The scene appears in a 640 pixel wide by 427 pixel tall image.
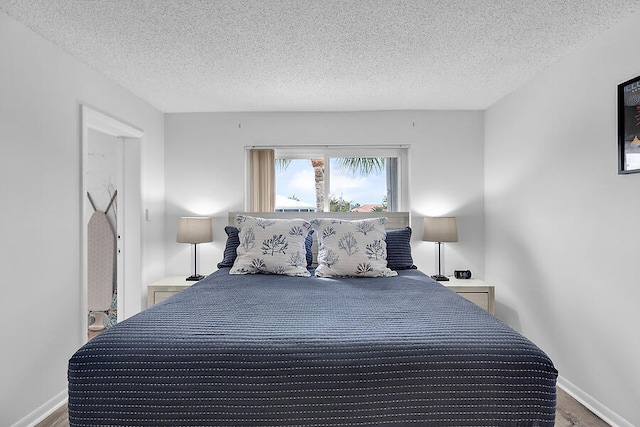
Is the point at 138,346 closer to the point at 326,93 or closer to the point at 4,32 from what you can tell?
the point at 4,32

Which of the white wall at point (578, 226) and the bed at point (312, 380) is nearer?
the bed at point (312, 380)

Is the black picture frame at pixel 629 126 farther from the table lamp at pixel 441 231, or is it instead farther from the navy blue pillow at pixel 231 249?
the navy blue pillow at pixel 231 249

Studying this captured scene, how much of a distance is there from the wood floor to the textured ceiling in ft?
7.57

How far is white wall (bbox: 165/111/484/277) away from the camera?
401cm

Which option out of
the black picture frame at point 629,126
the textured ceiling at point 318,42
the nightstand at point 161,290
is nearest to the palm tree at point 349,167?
the textured ceiling at point 318,42

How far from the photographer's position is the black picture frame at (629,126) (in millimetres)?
2037

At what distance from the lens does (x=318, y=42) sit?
7.89 ft

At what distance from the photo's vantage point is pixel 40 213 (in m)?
A: 2.30

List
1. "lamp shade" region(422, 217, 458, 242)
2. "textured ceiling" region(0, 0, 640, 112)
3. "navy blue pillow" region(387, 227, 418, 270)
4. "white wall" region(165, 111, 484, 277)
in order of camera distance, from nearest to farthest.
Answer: "textured ceiling" region(0, 0, 640, 112) < "navy blue pillow" region(387, 227, 418, 270) < "lamp shade" region(422, 217, 458, 242) < "white wall" region(165, 111, 484, 277)

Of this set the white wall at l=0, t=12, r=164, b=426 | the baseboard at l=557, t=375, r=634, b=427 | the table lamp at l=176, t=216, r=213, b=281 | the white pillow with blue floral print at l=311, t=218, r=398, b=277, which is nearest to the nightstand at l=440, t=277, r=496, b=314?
the baseboard at l=557, t=375, r=634, b=427

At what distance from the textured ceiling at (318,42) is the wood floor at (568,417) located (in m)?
2.31

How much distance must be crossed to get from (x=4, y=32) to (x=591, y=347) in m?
3.89

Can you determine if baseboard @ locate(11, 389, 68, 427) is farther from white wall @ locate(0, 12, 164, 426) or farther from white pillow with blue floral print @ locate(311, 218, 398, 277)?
white pillow with blue floral print @ locate(311, 218, 398, 277)

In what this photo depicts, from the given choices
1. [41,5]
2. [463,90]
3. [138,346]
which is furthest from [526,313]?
[41,5]
